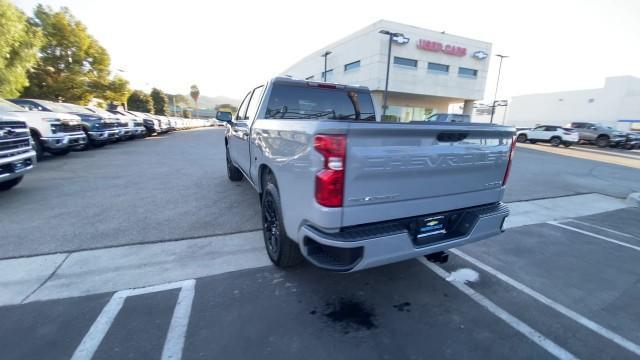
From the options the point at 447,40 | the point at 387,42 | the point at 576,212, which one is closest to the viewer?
the point at 576,212

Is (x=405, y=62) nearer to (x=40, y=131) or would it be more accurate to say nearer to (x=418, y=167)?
(x=40, y=131)

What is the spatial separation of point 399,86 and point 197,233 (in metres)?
29.6

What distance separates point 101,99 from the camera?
2627cm

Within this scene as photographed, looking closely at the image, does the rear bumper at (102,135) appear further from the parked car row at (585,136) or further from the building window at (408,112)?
the parked car row at (585,136)

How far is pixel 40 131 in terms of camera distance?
8.24m

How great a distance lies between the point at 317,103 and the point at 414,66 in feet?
97.0

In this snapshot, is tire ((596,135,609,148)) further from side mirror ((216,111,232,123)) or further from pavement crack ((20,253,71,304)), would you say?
pavement crack ((20,253,71,304))

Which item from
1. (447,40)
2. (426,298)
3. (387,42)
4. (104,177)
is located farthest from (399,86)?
(426,298)

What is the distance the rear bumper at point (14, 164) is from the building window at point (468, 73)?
117 ft

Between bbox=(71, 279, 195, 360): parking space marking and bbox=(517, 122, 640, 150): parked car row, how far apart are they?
29.4 metres

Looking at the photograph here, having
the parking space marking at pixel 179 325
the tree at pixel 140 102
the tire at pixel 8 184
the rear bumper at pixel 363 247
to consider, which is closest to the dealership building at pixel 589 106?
the rear bumper at pixel 363 247

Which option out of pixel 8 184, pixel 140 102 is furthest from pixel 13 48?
pixel 140 102

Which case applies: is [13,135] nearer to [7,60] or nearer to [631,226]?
[631,226]

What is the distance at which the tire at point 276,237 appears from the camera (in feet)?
9.39
